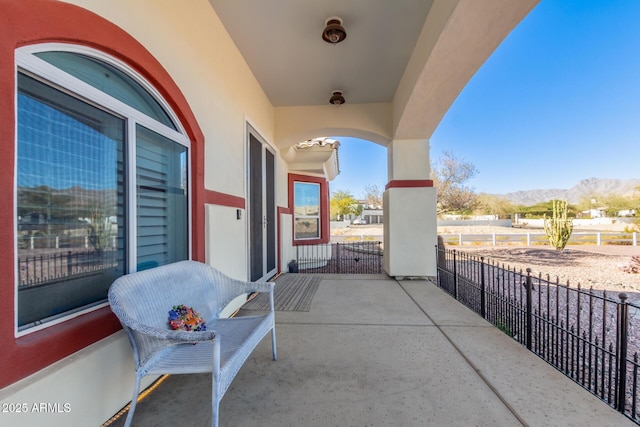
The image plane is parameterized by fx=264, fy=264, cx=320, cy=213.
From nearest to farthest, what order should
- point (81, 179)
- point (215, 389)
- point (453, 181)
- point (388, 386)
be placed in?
point (215, 389) < point (81, 179) < point (388, 386) < point (453, 181)

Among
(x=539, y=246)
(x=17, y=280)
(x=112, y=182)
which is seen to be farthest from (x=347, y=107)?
(x=539, y=246)

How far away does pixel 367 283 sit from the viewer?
4945 millimetres

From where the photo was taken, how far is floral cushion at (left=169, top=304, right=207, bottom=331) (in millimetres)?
1755

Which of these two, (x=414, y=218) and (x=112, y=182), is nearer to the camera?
(x=112, y=182)

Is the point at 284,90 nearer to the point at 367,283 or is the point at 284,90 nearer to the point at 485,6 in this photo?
the point at 485,6

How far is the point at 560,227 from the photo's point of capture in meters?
9.66

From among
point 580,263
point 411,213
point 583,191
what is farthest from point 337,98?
point 583,191

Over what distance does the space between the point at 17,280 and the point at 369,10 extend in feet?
11.7

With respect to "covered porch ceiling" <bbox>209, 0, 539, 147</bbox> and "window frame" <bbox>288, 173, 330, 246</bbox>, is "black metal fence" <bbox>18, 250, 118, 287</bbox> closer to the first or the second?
"covered porch ceiling" <bbox>209, 0, 539, 147</bbox>

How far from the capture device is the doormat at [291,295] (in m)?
3.72

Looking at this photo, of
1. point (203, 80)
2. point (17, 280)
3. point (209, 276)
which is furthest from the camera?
point (203, 80)

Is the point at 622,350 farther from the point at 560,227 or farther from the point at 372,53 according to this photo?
the point at 560,227

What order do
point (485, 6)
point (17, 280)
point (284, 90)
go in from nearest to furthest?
point (17, 280)
point (485, 6)
point (284, 90)

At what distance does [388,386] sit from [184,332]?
1.47 m
